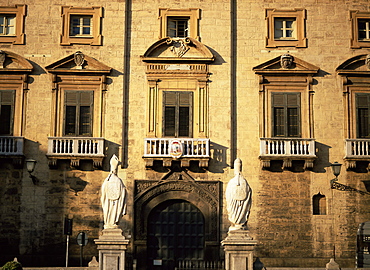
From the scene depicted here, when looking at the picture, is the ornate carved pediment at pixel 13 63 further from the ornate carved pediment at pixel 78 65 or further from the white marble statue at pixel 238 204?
the white marble statue at pixel 238 204

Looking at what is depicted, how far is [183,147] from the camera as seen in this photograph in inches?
1277

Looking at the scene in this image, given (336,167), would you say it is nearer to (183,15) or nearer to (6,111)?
(183,15)

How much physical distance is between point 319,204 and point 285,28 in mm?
8023

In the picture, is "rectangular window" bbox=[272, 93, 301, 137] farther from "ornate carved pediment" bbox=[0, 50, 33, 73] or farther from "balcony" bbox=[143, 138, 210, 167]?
"ornate carved pediment" bbox=[0, 50, 33, 73]

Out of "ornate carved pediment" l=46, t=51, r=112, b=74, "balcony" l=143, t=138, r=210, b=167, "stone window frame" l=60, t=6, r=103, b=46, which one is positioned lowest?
"balcony" l=143, t=138, r=210, b=167

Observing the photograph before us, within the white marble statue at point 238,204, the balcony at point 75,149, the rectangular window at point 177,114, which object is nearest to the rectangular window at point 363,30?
the rectangular window at point 177,114

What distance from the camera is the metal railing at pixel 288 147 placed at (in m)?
32.6

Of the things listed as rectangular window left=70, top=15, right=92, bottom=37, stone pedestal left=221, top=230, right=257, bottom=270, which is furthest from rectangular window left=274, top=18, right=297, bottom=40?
stone pedestal left=221, top=230, right=257, bottom=270

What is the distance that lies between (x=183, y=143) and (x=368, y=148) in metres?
7.99

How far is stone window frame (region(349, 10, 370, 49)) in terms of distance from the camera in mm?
33969

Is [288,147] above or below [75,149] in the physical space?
above

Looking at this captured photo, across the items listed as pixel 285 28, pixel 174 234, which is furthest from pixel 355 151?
pixel 174 234

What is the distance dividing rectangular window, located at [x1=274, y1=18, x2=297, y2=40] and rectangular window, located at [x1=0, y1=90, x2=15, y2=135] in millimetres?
12093

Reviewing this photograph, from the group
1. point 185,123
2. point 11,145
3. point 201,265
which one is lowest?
point 201,265
